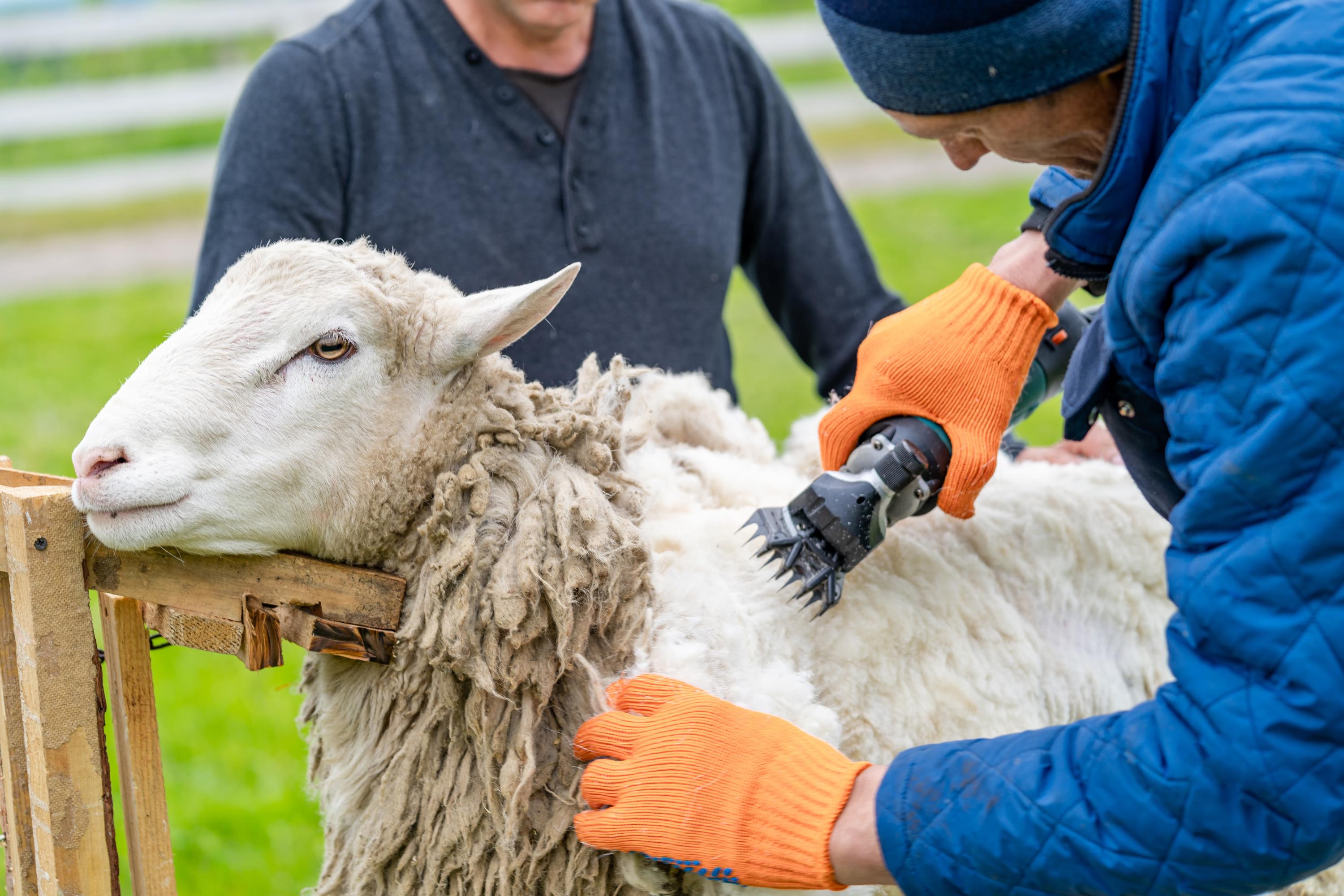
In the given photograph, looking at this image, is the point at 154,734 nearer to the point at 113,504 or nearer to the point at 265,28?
the point at 113,504

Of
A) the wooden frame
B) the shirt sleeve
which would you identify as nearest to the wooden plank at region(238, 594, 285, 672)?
the wooden frame

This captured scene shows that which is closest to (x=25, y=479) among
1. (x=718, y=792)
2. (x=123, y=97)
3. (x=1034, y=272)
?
(x=718, y=792)

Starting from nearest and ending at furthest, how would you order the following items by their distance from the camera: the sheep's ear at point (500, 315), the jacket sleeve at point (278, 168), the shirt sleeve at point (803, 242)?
the sheep's ear at point (500, 315), the jacket sleeve at point (278, 168), the shirt sleeve at point (803, 242)

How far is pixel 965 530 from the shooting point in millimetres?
2201

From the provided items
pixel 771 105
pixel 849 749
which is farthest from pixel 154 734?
pixel 771 105

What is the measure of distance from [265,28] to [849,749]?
9731 millimetres

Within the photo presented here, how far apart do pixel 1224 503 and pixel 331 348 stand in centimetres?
126

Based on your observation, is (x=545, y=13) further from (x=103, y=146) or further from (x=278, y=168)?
(x=103, y=146)

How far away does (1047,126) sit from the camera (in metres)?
1.43

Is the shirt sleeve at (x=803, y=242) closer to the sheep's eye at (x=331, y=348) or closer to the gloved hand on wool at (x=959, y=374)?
the gloved hand on wool at (x=959, y=374)

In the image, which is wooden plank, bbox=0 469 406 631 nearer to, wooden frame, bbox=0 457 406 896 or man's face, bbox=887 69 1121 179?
wooden frame, bbox=0 457 406 896

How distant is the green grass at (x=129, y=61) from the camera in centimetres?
1012

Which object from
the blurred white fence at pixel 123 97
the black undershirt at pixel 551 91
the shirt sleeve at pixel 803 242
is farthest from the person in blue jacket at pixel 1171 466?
the blurred white fence at pixel 123 97

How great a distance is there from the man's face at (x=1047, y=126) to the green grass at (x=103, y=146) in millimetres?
10008
